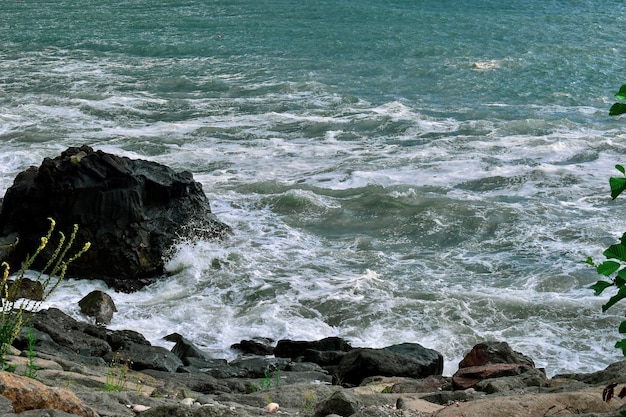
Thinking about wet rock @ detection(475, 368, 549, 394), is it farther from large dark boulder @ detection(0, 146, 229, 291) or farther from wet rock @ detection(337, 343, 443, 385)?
large dark boulder @ detection(0, 146, 229, 291)

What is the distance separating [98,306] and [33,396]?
6147 mm

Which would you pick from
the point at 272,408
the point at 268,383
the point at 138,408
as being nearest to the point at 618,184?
the point at 138,408

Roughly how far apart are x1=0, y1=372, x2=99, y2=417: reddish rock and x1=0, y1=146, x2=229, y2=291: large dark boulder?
22.8ft

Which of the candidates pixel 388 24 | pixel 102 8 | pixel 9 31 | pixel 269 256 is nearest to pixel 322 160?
pixel 269 256

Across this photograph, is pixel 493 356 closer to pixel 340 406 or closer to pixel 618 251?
pixel 340 406

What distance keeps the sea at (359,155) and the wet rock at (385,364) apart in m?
1.03

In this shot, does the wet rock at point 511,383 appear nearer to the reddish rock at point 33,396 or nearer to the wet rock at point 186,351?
the wet rock at point 186,351

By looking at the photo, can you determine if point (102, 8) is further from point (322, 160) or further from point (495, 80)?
point (322, 160)

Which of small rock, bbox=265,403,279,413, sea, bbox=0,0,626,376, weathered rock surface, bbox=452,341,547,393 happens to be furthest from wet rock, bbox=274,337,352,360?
small rock, bbox=265,403,279,413

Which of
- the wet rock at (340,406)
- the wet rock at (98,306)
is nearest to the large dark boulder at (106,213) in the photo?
the wet rock at (98,306)

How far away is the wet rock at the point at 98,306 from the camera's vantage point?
10156mm

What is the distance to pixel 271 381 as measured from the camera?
8055 mm

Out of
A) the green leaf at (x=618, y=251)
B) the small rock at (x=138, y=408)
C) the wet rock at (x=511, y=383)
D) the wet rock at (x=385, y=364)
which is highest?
the green leaf at (x=618, y=251)

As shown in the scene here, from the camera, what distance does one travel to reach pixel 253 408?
19.6ft
